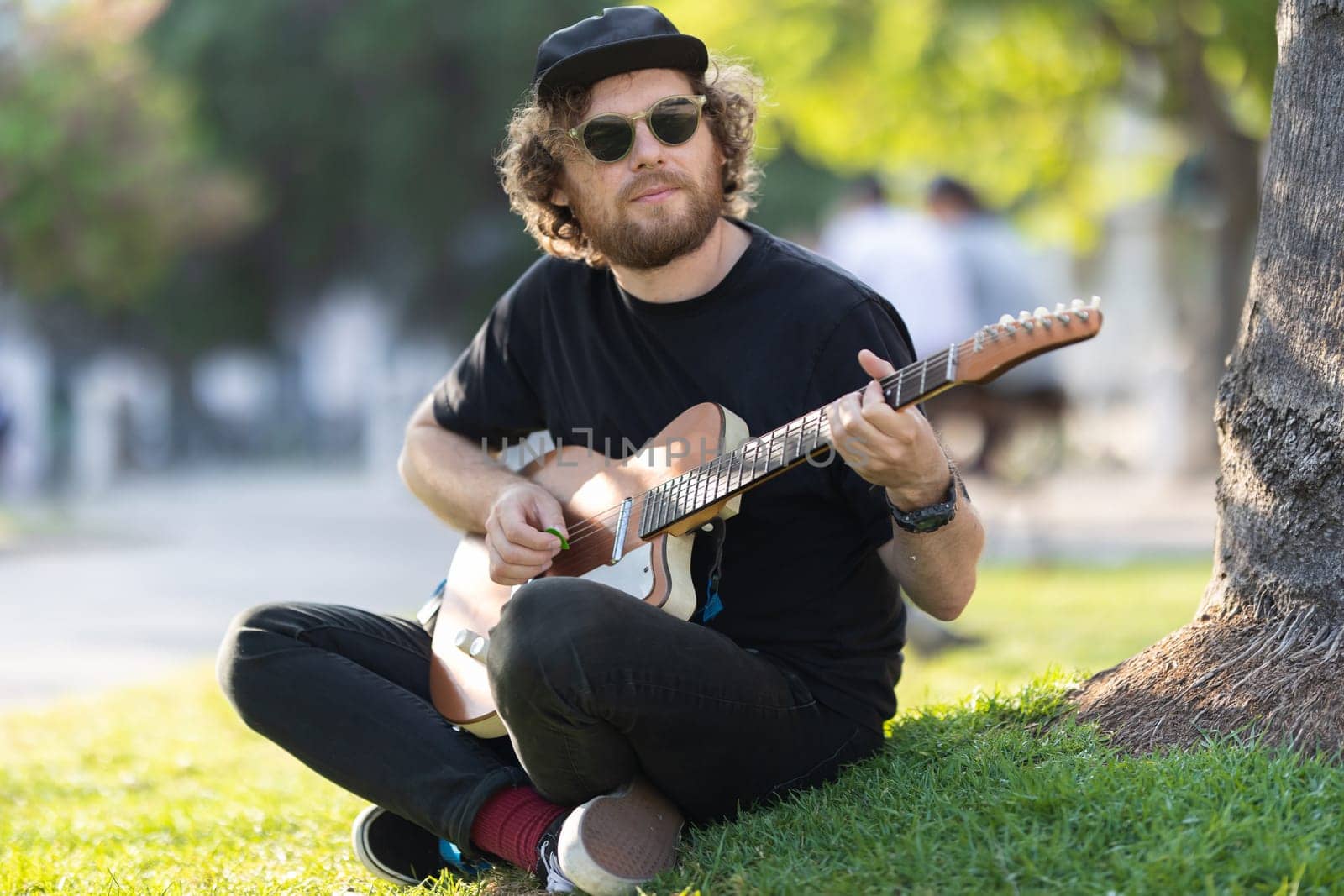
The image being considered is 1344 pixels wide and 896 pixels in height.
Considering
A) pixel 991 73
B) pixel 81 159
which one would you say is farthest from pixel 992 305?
pixel 81 159

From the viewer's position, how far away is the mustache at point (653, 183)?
10.7 feet

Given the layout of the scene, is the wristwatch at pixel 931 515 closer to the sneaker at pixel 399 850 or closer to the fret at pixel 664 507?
the fret at pixel 664 507

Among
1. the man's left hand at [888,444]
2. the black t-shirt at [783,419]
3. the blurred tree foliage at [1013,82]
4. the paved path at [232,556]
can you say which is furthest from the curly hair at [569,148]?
the blurred tree foliage at [1013,82]

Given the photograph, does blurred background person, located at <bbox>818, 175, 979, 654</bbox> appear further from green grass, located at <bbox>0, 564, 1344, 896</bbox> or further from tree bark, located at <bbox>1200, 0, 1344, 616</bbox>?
tree bark, located at <bbox>1200, 0, 1344, 616</bbox>

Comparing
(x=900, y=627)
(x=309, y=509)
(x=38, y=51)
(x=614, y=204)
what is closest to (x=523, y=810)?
(x=900, y=627)

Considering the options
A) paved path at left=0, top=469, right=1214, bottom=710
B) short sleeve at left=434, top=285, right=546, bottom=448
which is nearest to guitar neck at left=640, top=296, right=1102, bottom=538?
short sleeve at left=434, top=285, right=546, bottom=448

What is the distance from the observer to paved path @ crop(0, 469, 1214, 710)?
7422mm

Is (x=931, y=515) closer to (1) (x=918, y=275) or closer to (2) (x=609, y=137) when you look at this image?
(2) (x=609, y=137)

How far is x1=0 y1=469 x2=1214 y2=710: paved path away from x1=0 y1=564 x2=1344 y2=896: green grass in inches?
85.8

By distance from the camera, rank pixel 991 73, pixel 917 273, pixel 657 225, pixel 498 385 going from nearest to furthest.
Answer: pixel 657 225 < pixel 498 385 < pixel 917 273 < pixel 991 73

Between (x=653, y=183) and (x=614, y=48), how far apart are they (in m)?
0.32

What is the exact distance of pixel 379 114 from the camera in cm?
2328

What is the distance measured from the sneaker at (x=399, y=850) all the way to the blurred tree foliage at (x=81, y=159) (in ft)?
32.2

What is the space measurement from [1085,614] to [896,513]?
417 centimetres
